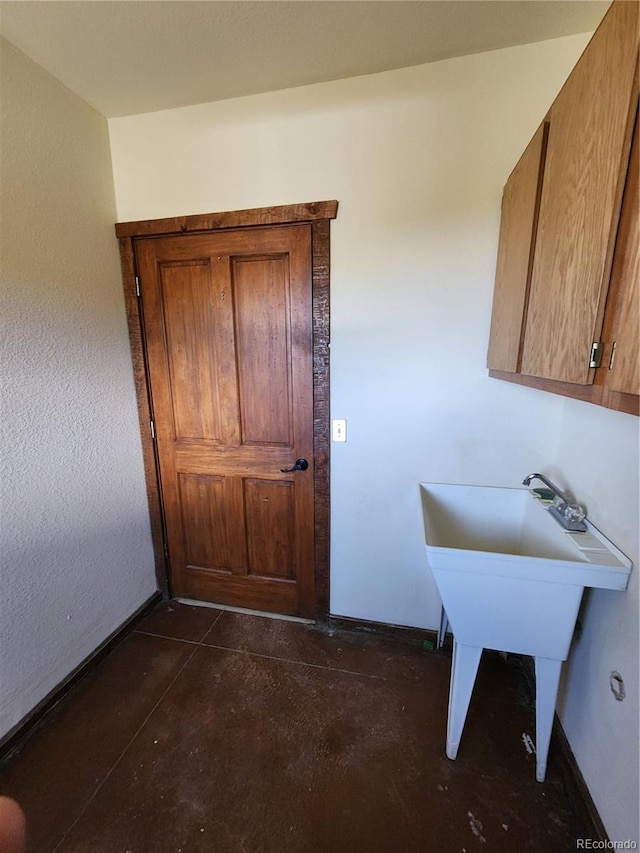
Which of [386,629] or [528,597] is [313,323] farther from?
[386,629]

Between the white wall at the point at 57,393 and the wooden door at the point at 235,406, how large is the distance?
24cm

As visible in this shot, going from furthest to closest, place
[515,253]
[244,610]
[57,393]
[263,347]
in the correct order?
[244,610], [263,347], [57,393], [515,253]

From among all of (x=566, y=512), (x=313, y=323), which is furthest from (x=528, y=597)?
(x=313, y=323)

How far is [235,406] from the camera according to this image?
176 cm

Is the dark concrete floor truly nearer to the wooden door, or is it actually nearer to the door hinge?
the wooden door

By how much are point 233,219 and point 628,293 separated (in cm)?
154

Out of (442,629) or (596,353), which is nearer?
(596,353)

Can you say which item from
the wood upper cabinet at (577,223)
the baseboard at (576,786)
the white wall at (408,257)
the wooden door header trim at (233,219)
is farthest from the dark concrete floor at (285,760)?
the wooden door header trim at (233,219)

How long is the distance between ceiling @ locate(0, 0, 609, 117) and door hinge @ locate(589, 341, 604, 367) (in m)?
1.25

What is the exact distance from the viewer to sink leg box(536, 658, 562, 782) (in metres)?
1.12

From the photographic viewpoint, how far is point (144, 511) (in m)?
1.95

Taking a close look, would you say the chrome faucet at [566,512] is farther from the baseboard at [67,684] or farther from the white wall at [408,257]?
the baseboard at [67,684]

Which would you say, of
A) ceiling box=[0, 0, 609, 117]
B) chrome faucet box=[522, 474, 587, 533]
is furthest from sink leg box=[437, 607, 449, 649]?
ceiling box=[0, 0, 609, 117]

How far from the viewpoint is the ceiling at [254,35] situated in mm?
1088
